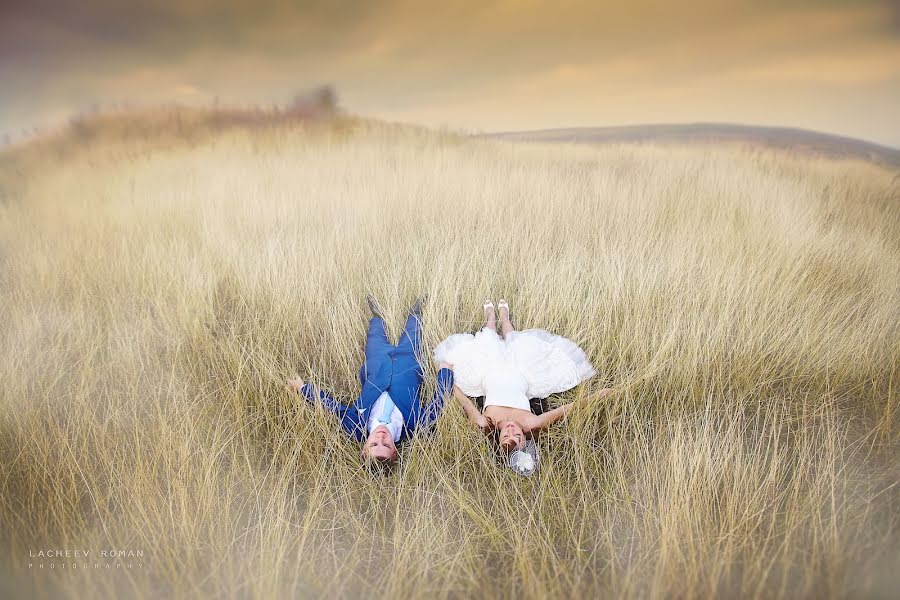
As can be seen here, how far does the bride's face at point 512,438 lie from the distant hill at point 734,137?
13.2ft


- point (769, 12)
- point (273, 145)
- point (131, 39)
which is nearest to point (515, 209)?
point (769, 12)

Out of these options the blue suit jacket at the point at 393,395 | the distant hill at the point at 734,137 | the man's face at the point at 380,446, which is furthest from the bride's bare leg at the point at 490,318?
the distant hill at the point at 734,137

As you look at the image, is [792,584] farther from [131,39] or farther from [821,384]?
[131,39]

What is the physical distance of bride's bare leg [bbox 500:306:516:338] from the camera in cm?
251

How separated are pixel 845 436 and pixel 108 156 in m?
6.38

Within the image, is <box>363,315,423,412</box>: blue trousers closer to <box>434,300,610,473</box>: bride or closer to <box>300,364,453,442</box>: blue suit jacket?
<box>300,364,453,442</box>: blue suit jacket

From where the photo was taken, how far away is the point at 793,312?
248 cm

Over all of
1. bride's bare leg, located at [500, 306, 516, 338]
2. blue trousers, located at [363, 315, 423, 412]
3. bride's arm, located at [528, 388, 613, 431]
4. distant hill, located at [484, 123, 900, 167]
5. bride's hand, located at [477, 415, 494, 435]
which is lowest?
bride's hand, located at [477, 415, 494, 435]

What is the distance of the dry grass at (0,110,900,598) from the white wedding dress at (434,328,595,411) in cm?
16

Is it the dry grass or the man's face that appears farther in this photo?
the man's face

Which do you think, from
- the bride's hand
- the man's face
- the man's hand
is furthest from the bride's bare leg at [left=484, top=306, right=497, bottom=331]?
the man's hand

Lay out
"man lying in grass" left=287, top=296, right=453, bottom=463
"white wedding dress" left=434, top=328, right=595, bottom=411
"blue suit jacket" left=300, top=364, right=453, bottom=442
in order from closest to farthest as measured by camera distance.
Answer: "man lying in grass" left=287, top=296, right=453, bottom=463, "blue suit jacket" left=300, top=364, right=453, bottom=442, "white wedding dress" left=434, top=328, right=595, bottom=411

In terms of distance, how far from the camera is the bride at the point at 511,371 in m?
1.90

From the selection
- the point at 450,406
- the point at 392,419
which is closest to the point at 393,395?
the point at 392,419
